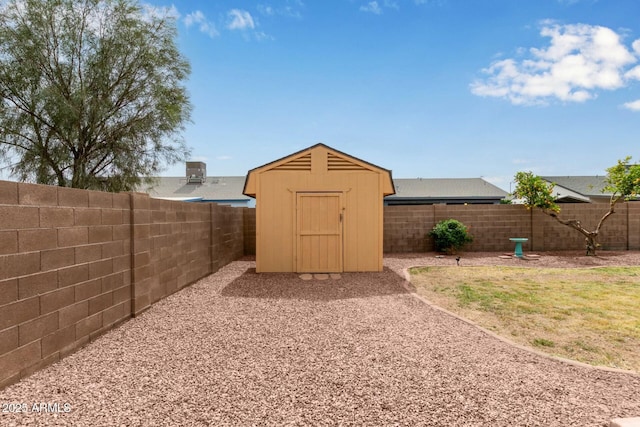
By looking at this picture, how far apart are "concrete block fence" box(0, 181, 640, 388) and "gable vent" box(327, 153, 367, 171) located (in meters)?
3.51

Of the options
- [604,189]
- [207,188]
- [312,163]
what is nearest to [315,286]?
[312,163]

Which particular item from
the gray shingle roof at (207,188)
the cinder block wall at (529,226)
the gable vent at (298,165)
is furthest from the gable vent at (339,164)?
the gray shingle roof at (207,188)

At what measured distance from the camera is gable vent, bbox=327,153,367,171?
8.79 meters

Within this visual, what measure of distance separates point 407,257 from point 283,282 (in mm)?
5825

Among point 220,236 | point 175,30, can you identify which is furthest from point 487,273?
point 175,30

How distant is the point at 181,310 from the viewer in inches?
219

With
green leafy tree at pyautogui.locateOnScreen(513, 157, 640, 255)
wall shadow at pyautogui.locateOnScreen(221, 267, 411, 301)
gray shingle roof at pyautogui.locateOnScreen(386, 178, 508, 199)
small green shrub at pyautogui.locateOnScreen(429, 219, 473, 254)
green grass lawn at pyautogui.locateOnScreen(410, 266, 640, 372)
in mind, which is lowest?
green grass lawn at pyautogui.locateOnScreen(410, 266, 640, 372)

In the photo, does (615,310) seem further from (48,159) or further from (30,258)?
(48,159)

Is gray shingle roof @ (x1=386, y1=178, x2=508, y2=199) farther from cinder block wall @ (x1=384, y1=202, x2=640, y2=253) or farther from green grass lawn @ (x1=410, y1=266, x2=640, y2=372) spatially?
green grass lawn @ (x1=410, y1=266, x2=640, y2=372)

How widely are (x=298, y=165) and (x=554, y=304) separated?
6275 millimetres

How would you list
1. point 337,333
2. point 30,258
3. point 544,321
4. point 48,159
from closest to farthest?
point 30,258
point 337,333
point 544,321
point 48,159

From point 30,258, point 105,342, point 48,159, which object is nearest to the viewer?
point 30,258

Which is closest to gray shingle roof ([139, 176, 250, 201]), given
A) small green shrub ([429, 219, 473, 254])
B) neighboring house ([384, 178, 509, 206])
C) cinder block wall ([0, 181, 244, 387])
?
neighboring house ([384, 178, 509, 206])

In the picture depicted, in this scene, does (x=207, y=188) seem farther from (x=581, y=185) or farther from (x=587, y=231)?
(x=581, y=185)
